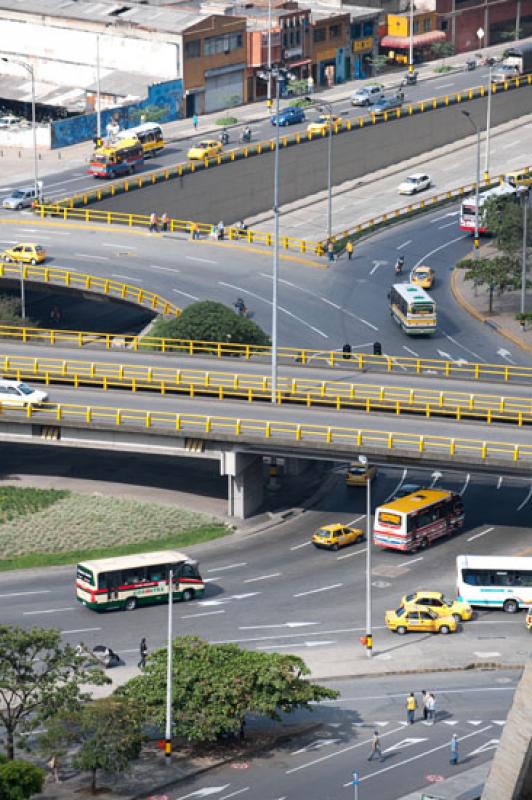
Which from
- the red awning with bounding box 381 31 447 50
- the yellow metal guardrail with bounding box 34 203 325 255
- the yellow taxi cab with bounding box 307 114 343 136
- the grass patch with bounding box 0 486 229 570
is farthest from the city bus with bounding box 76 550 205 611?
the red awning with bounding box 381 31 447 50

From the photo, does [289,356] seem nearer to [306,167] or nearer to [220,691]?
[220,691]

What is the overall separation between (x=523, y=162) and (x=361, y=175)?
13.3 m

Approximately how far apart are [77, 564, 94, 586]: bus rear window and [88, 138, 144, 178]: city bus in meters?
66.3

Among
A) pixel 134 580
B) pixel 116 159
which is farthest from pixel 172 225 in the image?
pixel 134 580

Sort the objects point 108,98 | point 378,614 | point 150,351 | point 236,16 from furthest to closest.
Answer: point 236,16
point 108,98
point 150,351
point 378,614

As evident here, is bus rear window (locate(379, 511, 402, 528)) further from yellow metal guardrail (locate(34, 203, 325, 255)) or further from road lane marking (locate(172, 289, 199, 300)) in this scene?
yellow metal guardrail (locate(34, 203, 325, 255))

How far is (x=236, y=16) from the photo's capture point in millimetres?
170750

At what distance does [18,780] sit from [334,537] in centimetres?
2820

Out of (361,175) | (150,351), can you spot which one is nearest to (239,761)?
(150,351)

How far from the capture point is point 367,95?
162 m

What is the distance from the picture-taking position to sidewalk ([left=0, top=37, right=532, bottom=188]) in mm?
141663

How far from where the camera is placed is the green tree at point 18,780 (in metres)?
54.2

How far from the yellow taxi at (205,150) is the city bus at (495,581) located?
238 feet

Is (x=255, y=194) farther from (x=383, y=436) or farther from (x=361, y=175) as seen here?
(x=383, y=436)
